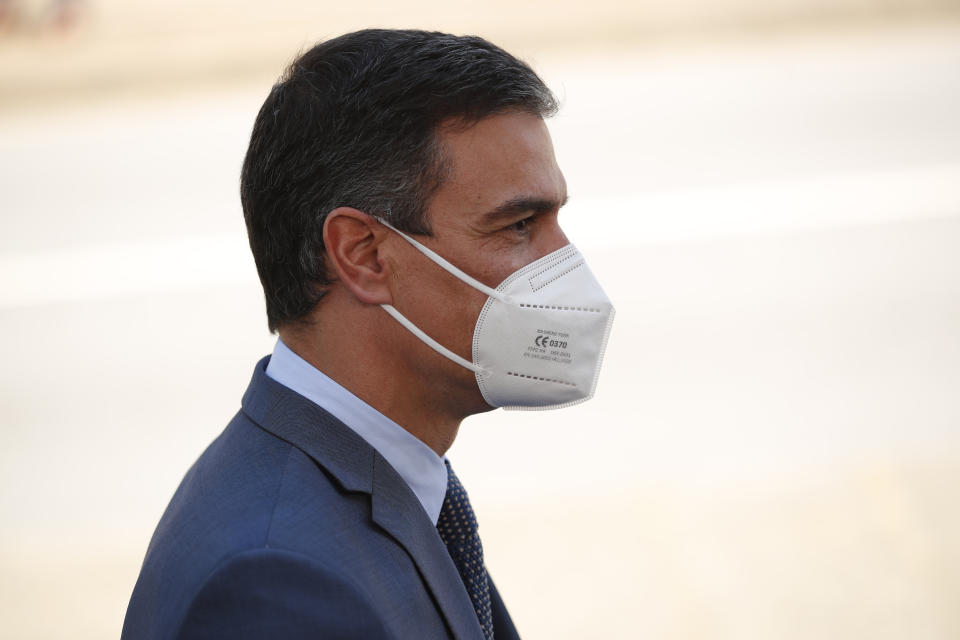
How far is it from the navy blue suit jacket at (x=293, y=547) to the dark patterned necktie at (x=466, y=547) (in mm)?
182

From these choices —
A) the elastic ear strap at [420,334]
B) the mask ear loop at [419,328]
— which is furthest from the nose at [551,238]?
the elastic ear strap at [420,334]

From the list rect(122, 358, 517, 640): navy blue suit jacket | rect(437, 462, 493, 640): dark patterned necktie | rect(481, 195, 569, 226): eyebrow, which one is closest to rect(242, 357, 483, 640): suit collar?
rect(122, 358, 517, 640): navy blue suit jacket

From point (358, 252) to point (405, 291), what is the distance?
0.12 m

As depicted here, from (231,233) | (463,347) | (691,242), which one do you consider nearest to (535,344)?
(463,347)

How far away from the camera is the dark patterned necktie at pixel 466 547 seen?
7.48 feet

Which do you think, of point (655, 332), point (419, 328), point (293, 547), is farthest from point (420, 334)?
point (655, 332)

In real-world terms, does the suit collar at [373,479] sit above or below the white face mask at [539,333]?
below

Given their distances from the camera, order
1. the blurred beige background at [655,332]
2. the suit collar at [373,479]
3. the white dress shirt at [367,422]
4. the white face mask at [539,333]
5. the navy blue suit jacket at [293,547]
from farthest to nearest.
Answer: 1. the blurred beige background at [655,332]
2. the white face mask at [539,333]
3. the white dress shirt at [367,422]
4. the suit collar at [373,479]
5. the navy blue suit jacket at [293,547]

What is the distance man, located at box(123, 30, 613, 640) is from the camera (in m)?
2.05

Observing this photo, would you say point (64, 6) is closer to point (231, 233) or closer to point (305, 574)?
point (231, 233)

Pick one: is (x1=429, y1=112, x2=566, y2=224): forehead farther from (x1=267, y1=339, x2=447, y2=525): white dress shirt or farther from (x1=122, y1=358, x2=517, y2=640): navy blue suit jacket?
(x1=122, y1=358, x2=517, y2=640): navy blue suit jacket

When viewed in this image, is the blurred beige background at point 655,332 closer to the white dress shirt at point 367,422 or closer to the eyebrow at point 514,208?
the white dress shirt at point 367,422

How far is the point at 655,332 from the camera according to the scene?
7.53 m

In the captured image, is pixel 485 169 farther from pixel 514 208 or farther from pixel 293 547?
pixel 293 547
